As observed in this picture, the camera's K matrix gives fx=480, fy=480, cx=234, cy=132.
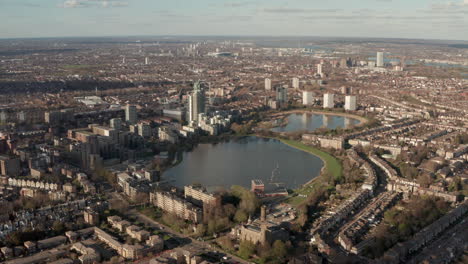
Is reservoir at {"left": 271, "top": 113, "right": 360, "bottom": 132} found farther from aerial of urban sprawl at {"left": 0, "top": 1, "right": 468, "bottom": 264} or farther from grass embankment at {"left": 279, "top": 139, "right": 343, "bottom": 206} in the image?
grass embankment at {"left": 279, "top": 139, "right": 343, "bottom": 206}

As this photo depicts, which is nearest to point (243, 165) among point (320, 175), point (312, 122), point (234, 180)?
point (234, 180)

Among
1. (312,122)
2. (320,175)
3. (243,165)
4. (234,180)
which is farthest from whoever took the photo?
(312,122)

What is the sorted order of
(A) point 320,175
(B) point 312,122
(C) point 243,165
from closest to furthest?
(A) point 320,175
(C) point 243,165
(B) point 312,122

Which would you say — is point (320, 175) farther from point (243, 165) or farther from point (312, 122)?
point (312, 122)

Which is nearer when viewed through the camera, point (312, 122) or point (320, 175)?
point (320, 175)

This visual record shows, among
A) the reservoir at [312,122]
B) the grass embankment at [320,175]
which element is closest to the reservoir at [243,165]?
the grass embankment at [320,175]

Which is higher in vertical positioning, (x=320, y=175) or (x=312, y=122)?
(x=312, y=122)

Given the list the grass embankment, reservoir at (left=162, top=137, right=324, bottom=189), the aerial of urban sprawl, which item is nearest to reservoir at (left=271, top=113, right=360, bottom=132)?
the aerial of urban sprawl
